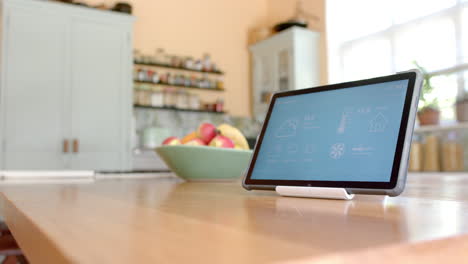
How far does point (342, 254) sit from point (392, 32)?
13.7 feet

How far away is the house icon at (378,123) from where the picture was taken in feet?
1.77

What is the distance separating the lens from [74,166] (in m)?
3.75

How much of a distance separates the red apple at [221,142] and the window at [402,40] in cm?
276

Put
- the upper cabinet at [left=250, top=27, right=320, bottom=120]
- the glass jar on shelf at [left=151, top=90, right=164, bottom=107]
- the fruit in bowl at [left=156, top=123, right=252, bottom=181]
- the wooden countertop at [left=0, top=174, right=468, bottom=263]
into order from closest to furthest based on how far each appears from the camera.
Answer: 1. the wooden countertop at [left=0, top=174, right=468, bottom=263]
2. the fruit in bowl at [left=156, top=123, right=252, bottom=181]
3. the upper cabinet at [left=250, top=27, right=320, bottom=120]
4. the glass jar on shelf at [left=151, top=90, right=164, bottom=107]

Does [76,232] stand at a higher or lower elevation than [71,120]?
lower

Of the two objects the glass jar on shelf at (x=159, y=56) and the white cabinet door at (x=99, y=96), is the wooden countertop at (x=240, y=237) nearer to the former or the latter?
the white cabinet door at (x=99, y=96)

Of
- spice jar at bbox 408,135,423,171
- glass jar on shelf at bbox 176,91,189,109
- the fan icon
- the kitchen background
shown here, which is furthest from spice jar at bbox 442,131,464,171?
the fan icon

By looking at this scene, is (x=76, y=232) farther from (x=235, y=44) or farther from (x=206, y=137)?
(x=235, y=44)

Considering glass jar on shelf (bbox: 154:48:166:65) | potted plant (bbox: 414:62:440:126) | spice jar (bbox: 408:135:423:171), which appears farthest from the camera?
glass jar on shelf (bbox: 154:48:166:65)

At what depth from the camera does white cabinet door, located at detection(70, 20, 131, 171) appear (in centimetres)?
382

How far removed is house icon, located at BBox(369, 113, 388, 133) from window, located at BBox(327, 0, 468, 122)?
3.19m

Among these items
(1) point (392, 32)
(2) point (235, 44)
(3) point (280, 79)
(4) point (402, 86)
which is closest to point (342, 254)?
(4) point (402, 86)

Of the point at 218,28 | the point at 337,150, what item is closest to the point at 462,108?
the point at 218,28

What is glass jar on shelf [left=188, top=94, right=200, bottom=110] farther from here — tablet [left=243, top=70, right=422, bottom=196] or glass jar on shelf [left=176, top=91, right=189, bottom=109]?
tablet [left=243, top=70, right=422, bottom=196]
